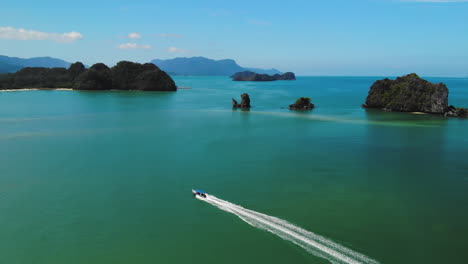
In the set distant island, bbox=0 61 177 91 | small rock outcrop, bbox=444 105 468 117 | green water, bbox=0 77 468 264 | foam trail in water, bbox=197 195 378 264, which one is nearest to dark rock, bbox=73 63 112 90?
distant island, bbox=0 61 177 91

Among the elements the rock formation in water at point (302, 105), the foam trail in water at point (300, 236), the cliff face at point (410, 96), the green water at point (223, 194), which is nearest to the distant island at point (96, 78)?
the rock formation in water at point (302, 105)

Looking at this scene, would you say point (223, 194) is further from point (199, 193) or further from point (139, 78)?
point (139, 78)

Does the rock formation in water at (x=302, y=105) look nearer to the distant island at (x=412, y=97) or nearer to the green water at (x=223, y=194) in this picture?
the distant island at (x=412, y=97)

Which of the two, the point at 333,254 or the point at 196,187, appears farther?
the point at 196,187

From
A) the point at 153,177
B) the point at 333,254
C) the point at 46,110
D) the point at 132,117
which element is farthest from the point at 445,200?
the point at 46,110

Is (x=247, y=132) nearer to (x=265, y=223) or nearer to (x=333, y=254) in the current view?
(x=265, y=223)

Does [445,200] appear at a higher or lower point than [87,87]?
lower

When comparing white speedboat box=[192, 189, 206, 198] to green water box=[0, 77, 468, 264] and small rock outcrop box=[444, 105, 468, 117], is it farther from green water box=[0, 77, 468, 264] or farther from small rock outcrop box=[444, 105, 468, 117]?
small rock outcrop box=[444, 105, 468, 117]
